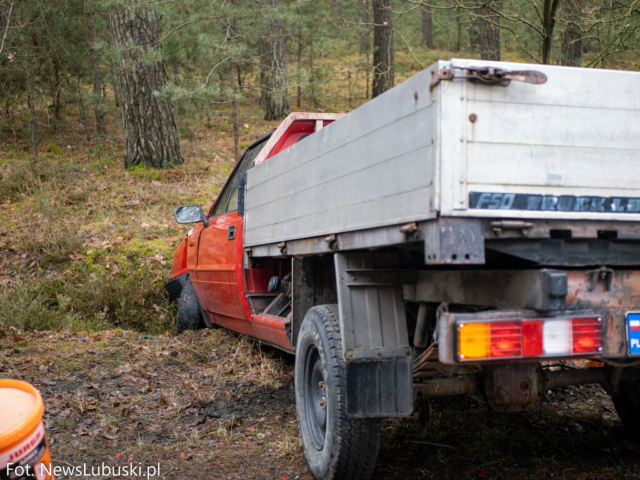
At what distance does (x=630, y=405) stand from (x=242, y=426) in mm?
2538

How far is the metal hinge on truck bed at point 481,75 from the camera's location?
6.86 feet

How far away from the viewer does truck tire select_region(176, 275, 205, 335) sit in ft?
22.2

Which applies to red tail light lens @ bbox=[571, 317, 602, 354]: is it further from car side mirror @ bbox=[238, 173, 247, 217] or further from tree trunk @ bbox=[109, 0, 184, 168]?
tree trunk @ bbox=[109, 0, 184, 168]

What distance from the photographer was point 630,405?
3549 mm

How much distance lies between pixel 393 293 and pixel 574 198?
1.03 meters

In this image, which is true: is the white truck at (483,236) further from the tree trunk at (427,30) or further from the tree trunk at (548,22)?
the tree trunk at (427,30)

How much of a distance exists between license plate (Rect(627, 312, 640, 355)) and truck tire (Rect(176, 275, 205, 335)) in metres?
5.32

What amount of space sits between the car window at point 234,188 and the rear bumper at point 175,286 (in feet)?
4.25

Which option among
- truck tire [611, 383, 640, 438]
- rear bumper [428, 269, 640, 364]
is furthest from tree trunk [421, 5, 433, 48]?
rear bumper [428, 269, 640, 364]

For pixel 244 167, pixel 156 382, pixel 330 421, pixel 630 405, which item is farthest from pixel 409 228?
pixel 244 167

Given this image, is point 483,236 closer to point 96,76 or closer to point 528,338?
point 528,338

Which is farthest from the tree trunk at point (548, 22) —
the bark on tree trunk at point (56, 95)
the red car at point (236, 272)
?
the bark on tree trunk at point (56, 95)

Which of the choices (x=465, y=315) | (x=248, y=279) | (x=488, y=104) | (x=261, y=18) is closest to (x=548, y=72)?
(x=488, y=104)

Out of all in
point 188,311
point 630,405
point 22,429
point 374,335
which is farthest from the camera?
point 188,311
